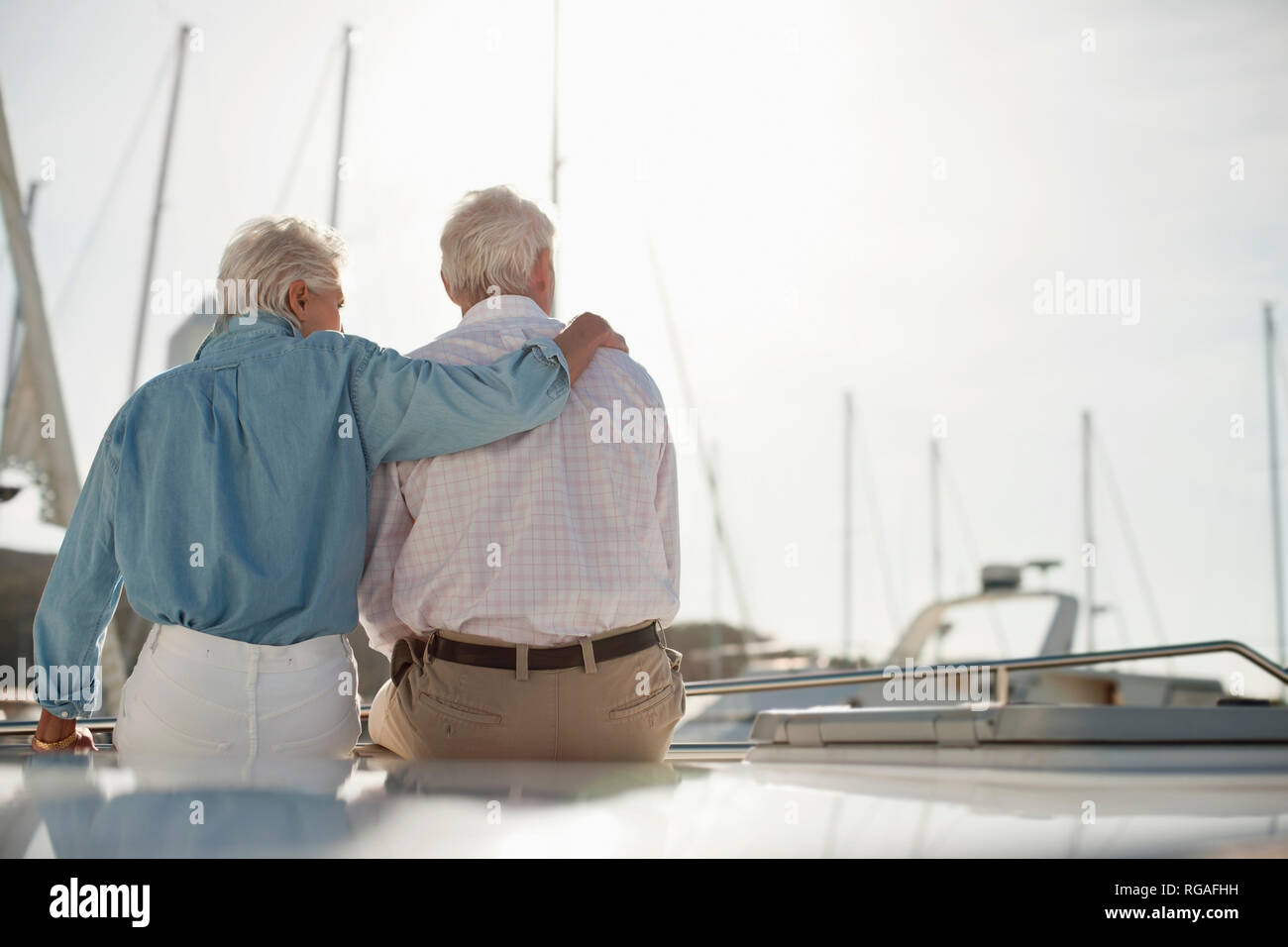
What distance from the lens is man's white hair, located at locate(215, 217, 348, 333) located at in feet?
8.11

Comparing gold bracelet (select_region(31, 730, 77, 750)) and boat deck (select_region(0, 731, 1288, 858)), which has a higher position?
boat deck (select_region(0, 731, 1288, 858))

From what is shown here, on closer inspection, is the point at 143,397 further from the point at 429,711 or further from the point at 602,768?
the point at 602,768

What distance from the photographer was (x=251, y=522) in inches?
89.6

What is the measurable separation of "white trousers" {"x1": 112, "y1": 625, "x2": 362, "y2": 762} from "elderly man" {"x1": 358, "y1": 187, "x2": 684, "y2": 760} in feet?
0.70

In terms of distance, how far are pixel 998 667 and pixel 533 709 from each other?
212 centimetres

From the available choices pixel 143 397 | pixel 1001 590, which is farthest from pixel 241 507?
pixel 1001 590

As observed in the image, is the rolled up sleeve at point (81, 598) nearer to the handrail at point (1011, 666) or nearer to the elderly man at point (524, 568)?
the elderly man at point (524, 568)

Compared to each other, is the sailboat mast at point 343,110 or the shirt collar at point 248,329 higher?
the sailboat mast at point 343,110

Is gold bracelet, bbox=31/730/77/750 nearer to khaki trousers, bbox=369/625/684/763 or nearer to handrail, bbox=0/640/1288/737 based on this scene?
khaki trousers, bbox=369/625/684/763

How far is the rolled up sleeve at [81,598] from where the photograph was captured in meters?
2.32

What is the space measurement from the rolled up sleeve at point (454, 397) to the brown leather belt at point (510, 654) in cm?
39

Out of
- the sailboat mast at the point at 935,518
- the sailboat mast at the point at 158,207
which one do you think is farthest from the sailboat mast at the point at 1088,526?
the sailboat mast at the point at 158,207

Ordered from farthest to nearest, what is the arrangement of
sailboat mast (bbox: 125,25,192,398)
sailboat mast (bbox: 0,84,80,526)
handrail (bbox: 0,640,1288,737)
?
sailboat mast (bbox: 125,25,192,398) < sailboat mast (bbox: 0,84,80,526) < handrail (bbox: 0,640,1288,737)

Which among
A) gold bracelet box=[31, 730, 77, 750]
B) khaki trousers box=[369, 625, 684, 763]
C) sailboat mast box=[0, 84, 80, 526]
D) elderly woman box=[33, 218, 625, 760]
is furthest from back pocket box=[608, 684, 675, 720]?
sailboat mast box=[0, 84, 80, 526]
